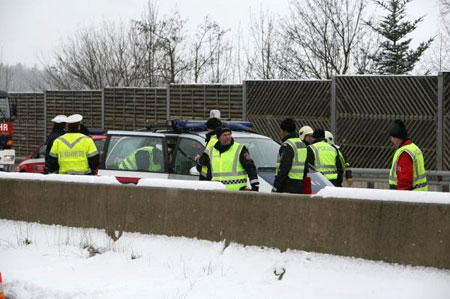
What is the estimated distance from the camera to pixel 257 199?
786cm

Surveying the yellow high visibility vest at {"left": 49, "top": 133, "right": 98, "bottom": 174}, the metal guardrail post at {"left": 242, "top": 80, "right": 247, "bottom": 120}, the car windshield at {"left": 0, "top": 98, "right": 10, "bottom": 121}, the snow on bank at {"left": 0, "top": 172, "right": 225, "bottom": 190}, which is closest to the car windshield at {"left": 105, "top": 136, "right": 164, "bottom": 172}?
the yellow high visibility vest at {"left": 49, "top": 133, "right": 98, "bottom": 174}

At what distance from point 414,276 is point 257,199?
181cm

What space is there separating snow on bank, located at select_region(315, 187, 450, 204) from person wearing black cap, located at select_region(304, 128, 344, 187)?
4.03 m

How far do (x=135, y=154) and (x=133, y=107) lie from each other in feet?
53.0

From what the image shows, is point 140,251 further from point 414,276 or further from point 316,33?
point 316,33

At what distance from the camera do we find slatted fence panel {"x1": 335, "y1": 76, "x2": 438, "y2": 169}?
2028 cm

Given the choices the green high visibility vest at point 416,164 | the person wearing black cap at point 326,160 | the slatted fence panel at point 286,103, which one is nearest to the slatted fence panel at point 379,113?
the slatted fence panel at point 286,103

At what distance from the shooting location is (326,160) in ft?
37.8

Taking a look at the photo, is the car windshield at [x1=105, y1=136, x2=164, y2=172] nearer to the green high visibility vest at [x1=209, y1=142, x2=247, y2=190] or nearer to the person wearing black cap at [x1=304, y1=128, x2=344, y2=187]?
the green high visibility vest at [x1=209, y1=142, x2=247, y2=190]

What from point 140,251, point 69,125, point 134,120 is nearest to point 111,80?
point 134,120

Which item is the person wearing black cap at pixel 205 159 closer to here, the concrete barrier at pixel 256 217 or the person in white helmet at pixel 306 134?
the concrete barrier at pixel 256 217

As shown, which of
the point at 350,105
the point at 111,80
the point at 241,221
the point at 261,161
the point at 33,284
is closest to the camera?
the point at 33,284

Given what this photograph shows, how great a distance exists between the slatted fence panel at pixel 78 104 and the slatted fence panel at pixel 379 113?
10220mm

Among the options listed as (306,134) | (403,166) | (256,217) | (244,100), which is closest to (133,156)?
(306,134)
